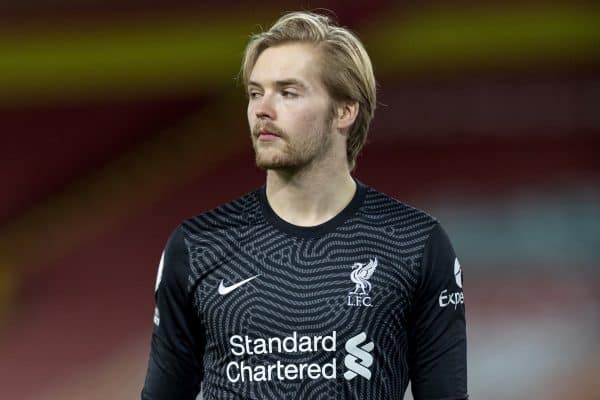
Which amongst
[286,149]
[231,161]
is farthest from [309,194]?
Answer: [231,161]

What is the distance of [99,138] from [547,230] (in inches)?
83.9

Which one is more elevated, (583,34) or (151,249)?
(583,34)

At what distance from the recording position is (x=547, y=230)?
5.54 meters

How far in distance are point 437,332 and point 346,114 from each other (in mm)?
510

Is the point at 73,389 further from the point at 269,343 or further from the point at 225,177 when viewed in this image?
the point at 269,343

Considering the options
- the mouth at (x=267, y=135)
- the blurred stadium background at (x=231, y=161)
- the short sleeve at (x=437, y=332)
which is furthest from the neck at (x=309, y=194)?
the blurred stadium background at (x=231, y=161)

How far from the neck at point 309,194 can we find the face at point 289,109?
4 centimetres

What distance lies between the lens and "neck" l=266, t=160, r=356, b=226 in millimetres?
2645

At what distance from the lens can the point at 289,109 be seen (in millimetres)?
2576

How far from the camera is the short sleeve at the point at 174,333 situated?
2656 mm

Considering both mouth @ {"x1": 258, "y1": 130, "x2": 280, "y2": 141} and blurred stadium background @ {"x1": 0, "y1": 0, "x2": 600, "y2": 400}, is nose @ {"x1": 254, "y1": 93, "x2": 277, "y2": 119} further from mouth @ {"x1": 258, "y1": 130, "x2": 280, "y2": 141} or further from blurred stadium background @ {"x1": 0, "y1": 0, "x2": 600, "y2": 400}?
blurred stadium background @ {"x1": 0, "y1": 0, "x2": 600, "y2": 400}

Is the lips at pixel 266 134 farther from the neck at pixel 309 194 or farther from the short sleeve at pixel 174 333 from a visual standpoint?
the short sleeve at pixel 174 333

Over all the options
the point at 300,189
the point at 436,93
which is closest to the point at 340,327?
the point at 300,189

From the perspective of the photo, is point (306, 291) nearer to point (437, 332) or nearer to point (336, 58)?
point (437, 332)
